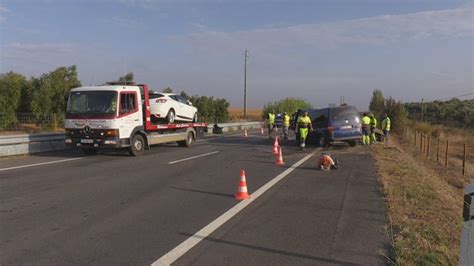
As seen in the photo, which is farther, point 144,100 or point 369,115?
point 369,115

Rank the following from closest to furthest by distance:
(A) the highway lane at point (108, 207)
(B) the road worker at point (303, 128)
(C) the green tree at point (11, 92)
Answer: (A) the highway lane at point (108, 207)
(B) the road worker at point (303, 128)
(C) the green tree at point (11, 92)

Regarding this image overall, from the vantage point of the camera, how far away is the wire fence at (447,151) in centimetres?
1911

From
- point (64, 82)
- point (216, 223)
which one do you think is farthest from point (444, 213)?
point (64, 82)

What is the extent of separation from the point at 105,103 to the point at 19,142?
12.7 ft

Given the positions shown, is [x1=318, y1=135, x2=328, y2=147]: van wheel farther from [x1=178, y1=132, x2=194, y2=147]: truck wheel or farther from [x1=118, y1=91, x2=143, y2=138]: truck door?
[x1=118, y1=91, x2=143, y2=138]: truck door

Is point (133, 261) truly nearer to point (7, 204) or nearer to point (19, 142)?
point (7, 204)

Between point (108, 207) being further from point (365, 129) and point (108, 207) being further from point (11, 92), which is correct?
point (11, 92)

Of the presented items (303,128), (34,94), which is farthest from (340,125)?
(34,94)

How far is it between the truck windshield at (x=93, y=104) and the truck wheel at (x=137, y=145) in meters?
1.53

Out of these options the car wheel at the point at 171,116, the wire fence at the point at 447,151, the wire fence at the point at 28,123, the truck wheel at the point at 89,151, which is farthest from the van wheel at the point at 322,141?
the wire fence at the point at 28,123

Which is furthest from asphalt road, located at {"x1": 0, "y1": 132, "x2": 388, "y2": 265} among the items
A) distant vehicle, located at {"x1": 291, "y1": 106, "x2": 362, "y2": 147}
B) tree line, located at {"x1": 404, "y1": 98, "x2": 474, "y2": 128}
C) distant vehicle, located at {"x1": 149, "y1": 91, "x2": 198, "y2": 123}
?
tree line, located at {"x1": 404, "y1": 98, "x2": 474, "y2": 128}

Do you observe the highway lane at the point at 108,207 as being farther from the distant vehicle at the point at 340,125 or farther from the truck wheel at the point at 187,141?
the distant vehicle at the point at 340,125

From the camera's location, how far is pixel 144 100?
54.9ft

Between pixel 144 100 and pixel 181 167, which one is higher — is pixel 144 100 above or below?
above
